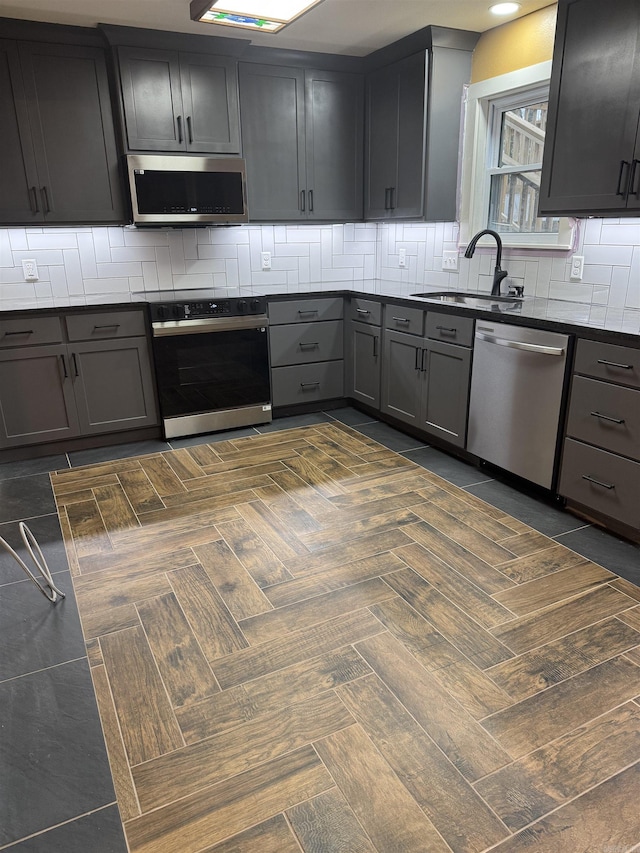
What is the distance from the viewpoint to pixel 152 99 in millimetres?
3602

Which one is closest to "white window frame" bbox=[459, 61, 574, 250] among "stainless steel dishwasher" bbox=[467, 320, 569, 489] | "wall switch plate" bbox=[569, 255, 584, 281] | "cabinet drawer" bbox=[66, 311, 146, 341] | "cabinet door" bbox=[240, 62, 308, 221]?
"wall switch plate" bbox=[569, 255, 584, 281]

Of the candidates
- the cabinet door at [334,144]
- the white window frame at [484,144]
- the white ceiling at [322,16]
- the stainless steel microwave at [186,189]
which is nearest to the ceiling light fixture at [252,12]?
the white ceiling at [322,16]

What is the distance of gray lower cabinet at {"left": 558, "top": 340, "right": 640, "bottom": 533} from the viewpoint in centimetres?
239

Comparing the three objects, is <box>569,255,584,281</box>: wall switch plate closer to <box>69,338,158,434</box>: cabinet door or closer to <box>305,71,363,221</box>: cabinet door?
<box>305,71,363,221</box>: cabinet door

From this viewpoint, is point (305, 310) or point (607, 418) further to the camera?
A: point (305, 310)

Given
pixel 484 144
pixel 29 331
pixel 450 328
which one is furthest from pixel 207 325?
pixel 484 144

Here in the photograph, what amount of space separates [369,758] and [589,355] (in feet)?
6.04

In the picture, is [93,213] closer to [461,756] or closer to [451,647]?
[451,647]

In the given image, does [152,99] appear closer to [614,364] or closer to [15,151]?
[15,151]

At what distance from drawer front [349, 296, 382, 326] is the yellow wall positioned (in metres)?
1.51

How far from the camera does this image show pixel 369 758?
152 cm

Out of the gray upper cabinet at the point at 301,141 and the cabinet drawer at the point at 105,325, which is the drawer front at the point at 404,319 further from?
the cabinet drawer at the point at 105,325

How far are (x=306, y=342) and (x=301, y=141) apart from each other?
142 cm


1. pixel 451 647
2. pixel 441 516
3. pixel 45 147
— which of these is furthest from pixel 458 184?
pixel 451 647
